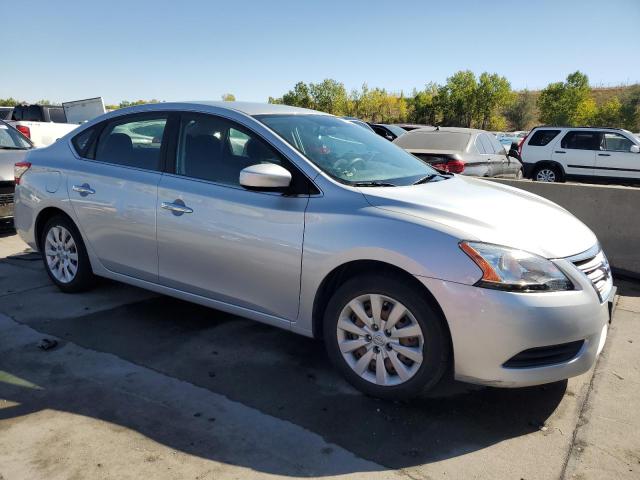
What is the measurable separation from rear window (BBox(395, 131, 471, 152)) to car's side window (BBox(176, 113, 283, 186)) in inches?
219

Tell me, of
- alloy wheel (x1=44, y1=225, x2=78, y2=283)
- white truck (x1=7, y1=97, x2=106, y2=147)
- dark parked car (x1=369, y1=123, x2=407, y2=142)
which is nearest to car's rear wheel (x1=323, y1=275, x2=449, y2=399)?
alloy wheel (x1=44, y1=225, x2=78, y2=283)

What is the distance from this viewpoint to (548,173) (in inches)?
565

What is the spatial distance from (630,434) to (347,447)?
1.51m

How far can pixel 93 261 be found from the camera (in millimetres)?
4418

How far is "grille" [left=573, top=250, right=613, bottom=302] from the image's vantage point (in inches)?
115

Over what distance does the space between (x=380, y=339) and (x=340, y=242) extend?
23.3 inches

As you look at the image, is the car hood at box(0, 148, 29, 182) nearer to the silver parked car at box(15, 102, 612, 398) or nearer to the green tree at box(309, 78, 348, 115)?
the silver parked car at box(15, 102, 612, 398)

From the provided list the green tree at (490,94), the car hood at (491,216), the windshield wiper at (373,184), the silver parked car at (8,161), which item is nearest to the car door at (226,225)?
the windshield wiper at (373,184)

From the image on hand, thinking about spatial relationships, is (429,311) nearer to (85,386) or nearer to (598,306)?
(598,306)

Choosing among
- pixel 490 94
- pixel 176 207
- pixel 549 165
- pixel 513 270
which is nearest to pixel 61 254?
pixel 176 207

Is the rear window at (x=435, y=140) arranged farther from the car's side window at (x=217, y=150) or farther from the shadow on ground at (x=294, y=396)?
the shadow on ground at (x=294, y=396)

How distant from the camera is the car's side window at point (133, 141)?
13.3 feet

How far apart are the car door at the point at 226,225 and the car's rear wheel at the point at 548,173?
41.0 ft

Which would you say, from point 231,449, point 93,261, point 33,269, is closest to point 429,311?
point 231,449
